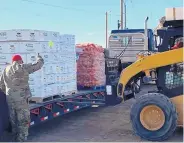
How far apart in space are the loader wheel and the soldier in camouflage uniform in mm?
2236

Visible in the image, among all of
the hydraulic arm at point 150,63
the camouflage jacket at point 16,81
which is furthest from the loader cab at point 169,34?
the camouflage jacket at point 16,81

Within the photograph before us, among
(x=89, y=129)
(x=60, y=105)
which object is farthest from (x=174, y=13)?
(x=60, y=105)

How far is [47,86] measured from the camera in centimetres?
784

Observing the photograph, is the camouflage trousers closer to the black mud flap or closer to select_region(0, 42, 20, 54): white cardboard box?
the black mud flap

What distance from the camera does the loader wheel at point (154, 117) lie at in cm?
657

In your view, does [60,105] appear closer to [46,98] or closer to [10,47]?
[46,98]

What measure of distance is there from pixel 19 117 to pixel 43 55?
1.70 m

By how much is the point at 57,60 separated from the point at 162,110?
295 cm

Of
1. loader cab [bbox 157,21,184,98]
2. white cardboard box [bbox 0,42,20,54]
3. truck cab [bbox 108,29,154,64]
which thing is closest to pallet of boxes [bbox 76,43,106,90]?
truck cab [bbox 108,29,154,64]

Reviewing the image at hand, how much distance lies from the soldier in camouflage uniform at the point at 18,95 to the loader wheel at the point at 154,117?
7.34 ft

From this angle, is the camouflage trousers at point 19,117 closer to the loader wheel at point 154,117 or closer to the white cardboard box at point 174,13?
the loader wheel at point 154,117

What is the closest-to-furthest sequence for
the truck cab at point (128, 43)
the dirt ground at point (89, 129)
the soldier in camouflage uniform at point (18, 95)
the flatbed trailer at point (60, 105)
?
the soldier in camouflage uniform at point (18, 95)
the dirt ground at point (89, 129)
the flatbed trailer at point (60, 105)
the truck cab at point (128, 43)

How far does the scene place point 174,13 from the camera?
22.8ft

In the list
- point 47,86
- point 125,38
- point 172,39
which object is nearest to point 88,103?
point 47,86
